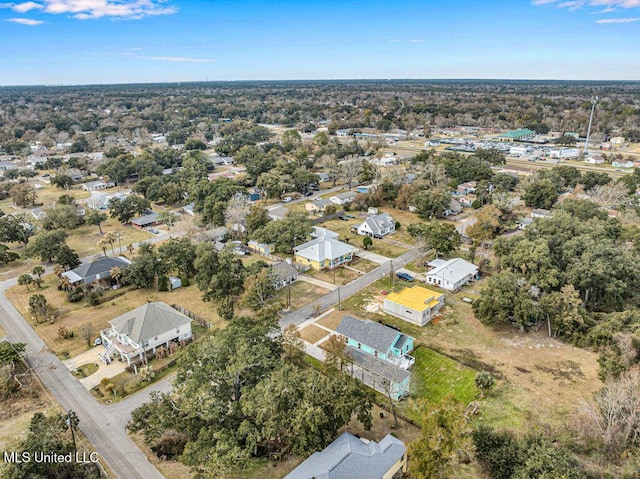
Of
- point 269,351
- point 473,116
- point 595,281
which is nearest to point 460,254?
point 595,281

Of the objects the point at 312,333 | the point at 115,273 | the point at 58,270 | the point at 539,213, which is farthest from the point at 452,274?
the point at 58,270

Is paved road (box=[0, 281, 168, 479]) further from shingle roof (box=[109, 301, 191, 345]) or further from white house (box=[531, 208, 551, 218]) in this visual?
white house (box=[531, 208, 551, 218])

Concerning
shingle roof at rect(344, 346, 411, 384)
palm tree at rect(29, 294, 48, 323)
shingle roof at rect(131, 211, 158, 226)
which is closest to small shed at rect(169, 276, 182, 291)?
palm tree at rect(29, 294, 48, 323)

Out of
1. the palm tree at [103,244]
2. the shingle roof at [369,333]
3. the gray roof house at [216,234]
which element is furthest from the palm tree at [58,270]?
the shingle roof at [369,333]

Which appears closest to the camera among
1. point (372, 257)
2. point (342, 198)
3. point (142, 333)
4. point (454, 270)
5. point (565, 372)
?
point (565, 372)

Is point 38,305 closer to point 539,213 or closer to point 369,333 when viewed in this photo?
point 369,333

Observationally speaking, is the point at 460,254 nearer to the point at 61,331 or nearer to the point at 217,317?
the point at 217,317
